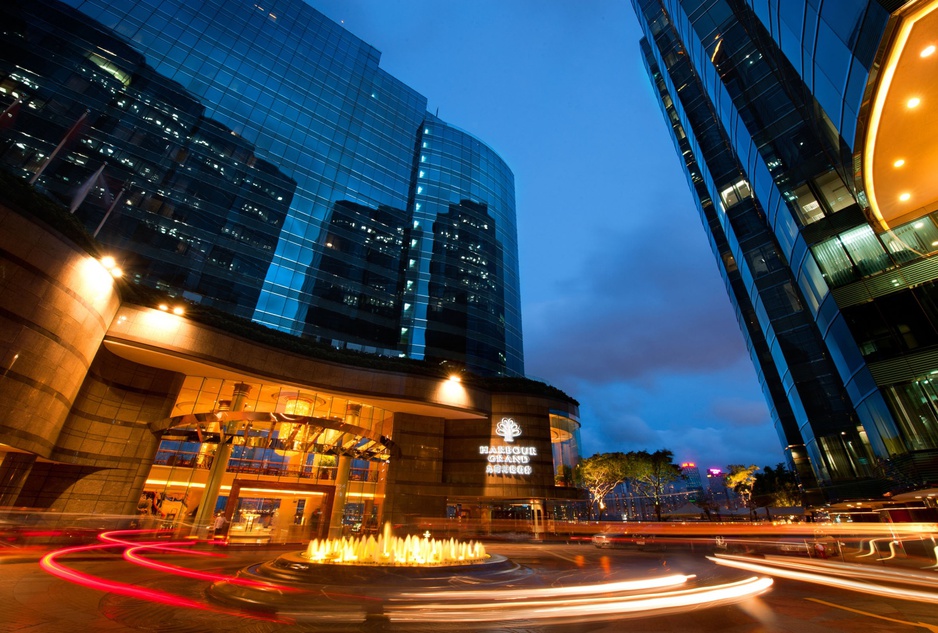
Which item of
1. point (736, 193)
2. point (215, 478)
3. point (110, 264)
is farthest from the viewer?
point (736, 193)

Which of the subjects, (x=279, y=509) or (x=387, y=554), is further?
(x=279, y=509)

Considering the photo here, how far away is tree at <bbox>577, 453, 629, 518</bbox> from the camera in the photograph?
4741 cm

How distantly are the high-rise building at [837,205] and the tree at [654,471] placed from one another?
14.6m

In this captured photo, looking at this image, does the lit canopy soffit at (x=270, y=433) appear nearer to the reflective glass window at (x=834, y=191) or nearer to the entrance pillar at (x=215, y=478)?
the entrance pillar at (x=215, y=478)

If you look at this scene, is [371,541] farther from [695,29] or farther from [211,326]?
[695,29]

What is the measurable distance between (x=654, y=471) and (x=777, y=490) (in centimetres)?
2456

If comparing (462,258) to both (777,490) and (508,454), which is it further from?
(777,490)

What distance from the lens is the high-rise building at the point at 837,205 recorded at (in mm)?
10633

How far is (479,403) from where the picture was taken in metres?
36.5

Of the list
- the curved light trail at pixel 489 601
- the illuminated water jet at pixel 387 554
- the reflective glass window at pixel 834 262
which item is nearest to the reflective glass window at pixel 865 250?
the reflective glass window at pixel 834 262

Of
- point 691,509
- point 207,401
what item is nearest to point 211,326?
point 207,401

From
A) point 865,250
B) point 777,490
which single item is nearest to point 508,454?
point 865,250

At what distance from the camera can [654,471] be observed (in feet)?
160

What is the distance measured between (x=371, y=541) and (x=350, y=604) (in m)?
5.59
